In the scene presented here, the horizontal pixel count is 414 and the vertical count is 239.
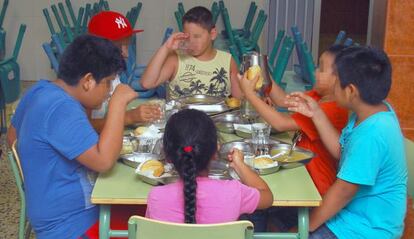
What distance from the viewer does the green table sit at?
1.74 metres

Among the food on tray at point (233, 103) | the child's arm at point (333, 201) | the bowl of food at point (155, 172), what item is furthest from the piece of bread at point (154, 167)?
the food on tray at point (233, 103)

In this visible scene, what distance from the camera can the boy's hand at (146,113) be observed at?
2404 millimetres

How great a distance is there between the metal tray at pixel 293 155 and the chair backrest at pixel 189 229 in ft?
1.62

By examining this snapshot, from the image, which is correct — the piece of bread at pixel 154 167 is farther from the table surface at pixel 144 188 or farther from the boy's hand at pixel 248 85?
the boy's hand at pixel 248 85

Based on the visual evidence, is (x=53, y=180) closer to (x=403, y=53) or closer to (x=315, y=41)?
(x=403, y=53)

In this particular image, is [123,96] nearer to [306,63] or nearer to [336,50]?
[336,50]

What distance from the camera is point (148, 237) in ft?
5.09

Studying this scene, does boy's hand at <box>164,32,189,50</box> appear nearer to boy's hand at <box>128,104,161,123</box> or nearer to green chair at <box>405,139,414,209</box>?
boy's hand at <box>128,104,161,123</box>

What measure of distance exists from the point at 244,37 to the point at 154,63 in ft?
8.73

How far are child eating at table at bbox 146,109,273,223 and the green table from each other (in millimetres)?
93

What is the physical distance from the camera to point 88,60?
6.14 ft

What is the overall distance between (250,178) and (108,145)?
17.2 inches

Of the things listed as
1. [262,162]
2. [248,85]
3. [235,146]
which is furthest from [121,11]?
[262,162]

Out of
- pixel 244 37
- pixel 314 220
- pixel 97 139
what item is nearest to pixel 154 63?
pixel 97 139
